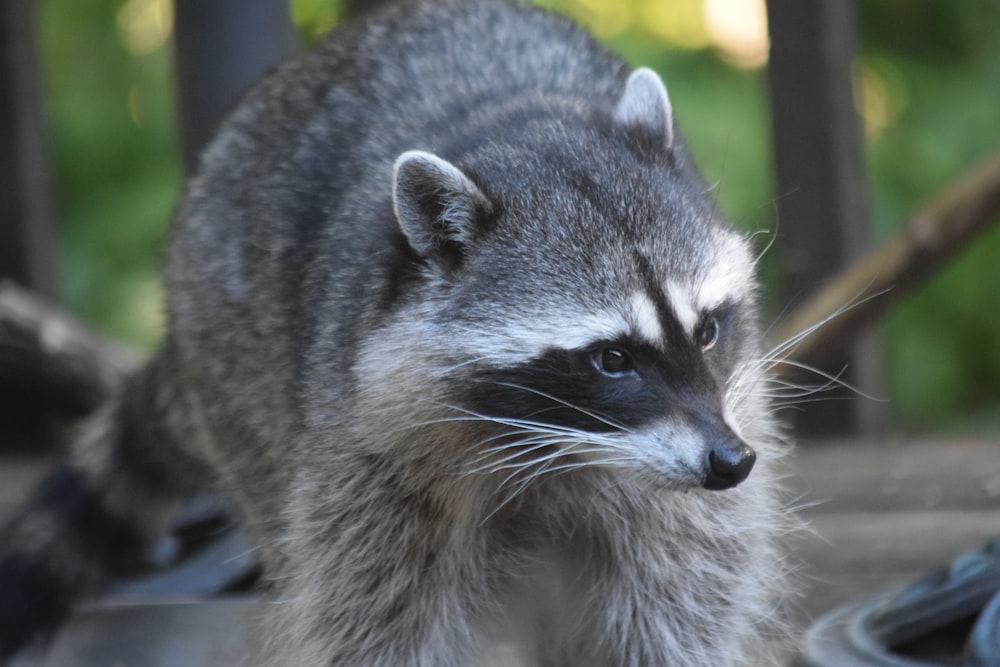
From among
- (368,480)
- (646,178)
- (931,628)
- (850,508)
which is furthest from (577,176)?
(850,508)

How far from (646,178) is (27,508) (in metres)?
1.90

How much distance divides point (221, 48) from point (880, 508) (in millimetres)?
2191

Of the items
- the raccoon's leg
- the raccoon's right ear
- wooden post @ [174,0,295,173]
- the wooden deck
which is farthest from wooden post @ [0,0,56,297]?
the raccoon's right ear

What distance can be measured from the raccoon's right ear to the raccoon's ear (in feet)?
1.25

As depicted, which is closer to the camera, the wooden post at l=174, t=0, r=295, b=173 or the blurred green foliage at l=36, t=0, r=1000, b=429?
the wooden post at l=174, t=0, r=295, b=173

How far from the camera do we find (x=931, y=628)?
8.00ft

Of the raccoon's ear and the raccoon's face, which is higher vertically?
the raccoon's ear

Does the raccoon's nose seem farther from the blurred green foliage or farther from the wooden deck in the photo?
the blurred green foliage

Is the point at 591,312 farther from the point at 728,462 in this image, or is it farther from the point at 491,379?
the point at 728,462

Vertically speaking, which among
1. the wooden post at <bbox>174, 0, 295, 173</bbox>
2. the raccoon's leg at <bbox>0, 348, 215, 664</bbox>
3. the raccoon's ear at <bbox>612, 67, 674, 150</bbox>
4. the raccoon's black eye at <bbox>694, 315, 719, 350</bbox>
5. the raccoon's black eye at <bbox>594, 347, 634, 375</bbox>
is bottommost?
the raccoon's leg at <bbox>0, 348, 215, 664</bbox>

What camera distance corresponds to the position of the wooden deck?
3178mm

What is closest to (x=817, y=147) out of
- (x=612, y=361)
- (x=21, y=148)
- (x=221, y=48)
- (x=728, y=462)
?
(x=221, y=48)

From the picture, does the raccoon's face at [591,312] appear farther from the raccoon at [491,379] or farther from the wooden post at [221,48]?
the wooden post at [221,48]

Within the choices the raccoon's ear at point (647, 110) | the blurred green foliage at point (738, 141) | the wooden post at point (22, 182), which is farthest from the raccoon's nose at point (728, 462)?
the wooden post at point (22, 182)
